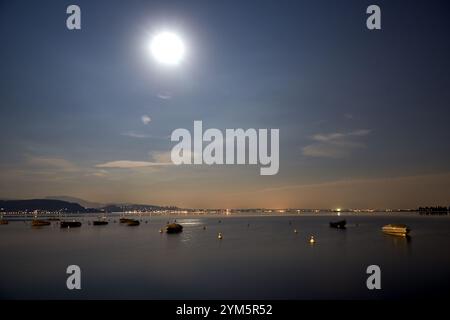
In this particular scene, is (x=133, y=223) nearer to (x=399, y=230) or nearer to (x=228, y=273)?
(x=399, y=230)

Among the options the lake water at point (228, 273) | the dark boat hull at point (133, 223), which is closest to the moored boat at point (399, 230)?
the lake water at point (228, 273)

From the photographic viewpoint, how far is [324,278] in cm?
3681

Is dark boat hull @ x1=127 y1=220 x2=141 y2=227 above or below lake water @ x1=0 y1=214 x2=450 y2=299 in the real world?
below

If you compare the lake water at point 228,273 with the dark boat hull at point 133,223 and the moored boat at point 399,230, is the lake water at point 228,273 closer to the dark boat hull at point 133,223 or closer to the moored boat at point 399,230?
the moored boat at point 399,230

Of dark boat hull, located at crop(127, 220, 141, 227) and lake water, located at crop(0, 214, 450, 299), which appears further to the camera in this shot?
dark boat hull, located at crop(127, 220, 141, 227)

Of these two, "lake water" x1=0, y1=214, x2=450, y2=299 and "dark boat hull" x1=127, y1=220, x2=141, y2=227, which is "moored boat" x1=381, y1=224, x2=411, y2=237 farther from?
"dark boat hull" x1=127, y1=220, x2=141, y2=227

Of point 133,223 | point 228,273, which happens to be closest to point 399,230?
point 228,273

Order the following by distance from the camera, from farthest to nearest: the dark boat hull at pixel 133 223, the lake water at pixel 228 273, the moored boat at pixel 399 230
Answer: the dark boat hull at pixel 133 223 → the moored boat at pixel 399 230 → the lake water at pixel 228 273

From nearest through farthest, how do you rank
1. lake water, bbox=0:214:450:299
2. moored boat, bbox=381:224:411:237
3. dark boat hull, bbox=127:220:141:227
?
1. lake water, bbox=0:214:450:299
2. moored boat, bbox=381:224:411:237
3. dark boat hull, bbox=127:220:141:227

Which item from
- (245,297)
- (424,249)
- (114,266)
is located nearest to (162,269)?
(114,266)

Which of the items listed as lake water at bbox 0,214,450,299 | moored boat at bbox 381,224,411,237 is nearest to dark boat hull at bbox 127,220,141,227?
lake water at bbox 0,214,450,299

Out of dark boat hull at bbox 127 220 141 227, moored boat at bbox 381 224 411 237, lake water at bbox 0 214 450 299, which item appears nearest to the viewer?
lake water at bbox 0 214 450 299

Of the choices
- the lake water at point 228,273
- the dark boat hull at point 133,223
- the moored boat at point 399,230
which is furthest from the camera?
the dark boat hull at point 133,223
